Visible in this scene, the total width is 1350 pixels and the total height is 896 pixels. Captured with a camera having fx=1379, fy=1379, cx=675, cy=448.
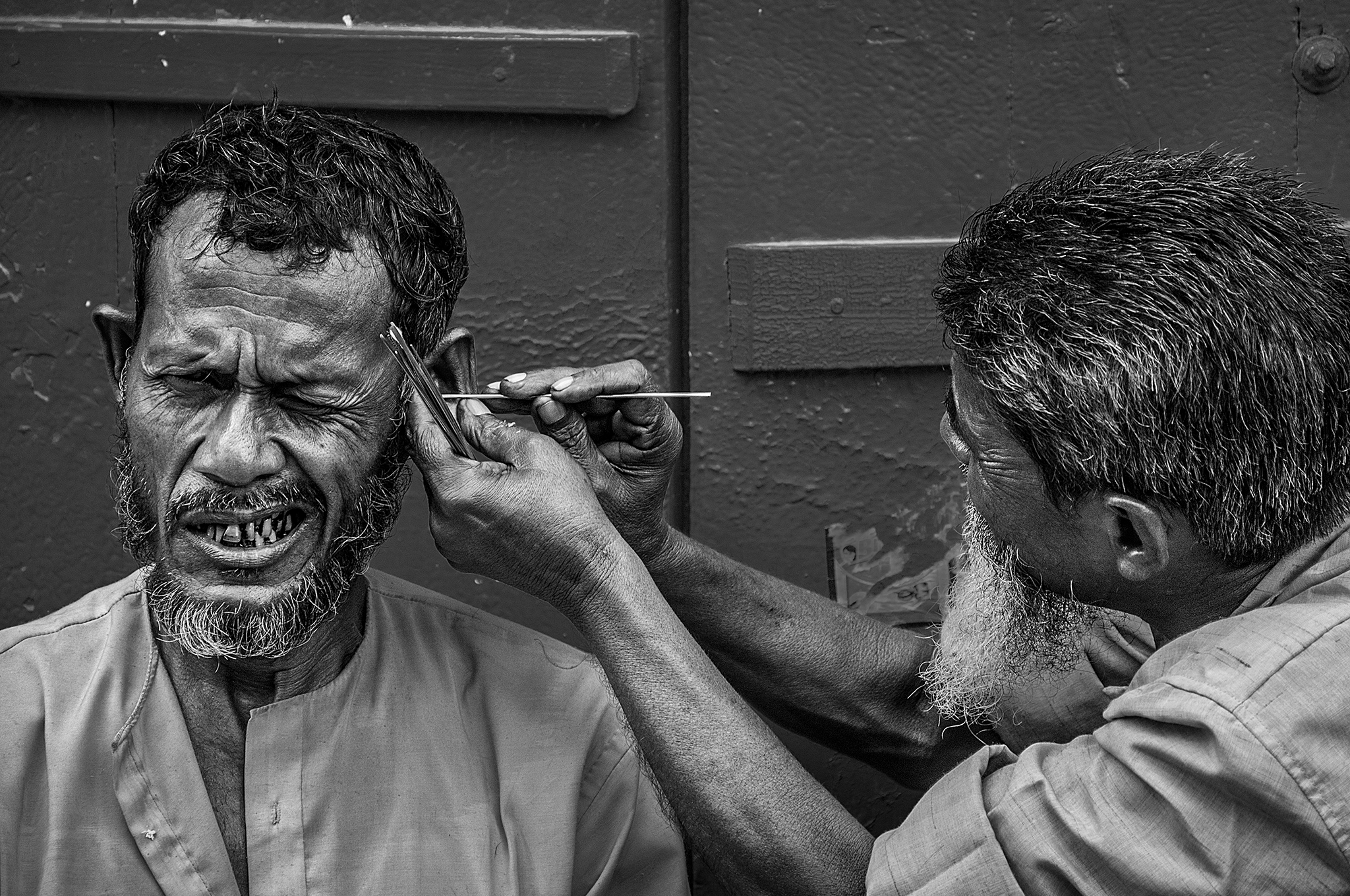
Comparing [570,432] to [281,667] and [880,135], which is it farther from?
[880,135]

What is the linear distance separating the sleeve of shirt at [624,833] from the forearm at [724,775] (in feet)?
0.71

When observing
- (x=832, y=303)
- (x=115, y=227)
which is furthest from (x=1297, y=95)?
(x=115, y=227)

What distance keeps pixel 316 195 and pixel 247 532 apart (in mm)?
520

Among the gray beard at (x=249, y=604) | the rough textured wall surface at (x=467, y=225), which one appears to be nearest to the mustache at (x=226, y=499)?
the gray beard at (x=249, y=604)

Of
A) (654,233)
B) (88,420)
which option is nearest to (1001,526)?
(654,233)

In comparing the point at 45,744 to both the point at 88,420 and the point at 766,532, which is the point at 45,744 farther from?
the point at 766,532

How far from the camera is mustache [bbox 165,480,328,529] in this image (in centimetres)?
203

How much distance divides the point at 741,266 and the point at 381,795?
50.6 inches

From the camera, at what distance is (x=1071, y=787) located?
1.80 metres

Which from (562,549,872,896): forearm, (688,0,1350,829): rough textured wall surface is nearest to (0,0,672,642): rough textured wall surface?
(688,0,1350,829): rough textured wall surface

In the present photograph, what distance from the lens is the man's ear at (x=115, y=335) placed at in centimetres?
221

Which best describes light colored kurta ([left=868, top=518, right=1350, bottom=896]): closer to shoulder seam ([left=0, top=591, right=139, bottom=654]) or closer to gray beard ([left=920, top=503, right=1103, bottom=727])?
gray beard ([left=920, top=503, right=1103, bottom=727])

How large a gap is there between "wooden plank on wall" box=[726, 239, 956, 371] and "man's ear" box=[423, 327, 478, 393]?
0.69m

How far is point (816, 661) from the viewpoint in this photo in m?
2.66
